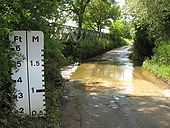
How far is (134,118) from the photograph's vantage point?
4.31 m

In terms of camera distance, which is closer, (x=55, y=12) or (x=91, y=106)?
(x=55, y=12)

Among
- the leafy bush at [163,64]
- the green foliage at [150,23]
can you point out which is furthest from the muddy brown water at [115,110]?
the green foliage at [150,23]

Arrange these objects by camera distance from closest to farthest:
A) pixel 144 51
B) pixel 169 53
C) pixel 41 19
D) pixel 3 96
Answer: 1. pixel 3 96
2. pixel 41 19
3. pixel 169 53
4. pixel 144 51

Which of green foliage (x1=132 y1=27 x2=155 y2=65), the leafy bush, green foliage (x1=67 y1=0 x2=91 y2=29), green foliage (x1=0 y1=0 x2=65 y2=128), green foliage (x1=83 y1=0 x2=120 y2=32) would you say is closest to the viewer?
green foliage (x1=0 y1=0 x2=65 y2=128)

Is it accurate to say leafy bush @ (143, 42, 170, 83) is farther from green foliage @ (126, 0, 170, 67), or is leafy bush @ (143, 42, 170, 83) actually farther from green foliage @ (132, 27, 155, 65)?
green foliage @ (132, 27, 155, 65)

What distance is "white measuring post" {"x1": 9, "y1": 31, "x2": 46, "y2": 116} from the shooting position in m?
3.21

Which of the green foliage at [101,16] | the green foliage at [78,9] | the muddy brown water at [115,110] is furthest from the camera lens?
the green foliage at [101,16]

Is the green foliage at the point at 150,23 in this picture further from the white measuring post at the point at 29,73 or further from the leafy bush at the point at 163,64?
the white measuring post at the point at 29,73

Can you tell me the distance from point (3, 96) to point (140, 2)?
939 centimetres

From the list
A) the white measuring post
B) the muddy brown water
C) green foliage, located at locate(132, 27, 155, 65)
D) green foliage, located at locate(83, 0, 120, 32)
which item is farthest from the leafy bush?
green foliage, located at locate(83, 0, 120, 32)

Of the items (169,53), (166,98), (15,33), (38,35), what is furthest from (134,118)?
(169,53)

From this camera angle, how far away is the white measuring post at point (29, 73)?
10.5 feet

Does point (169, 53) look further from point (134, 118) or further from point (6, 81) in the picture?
point (6, 81)

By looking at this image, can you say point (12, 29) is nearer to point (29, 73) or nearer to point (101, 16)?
point (29, 73)
